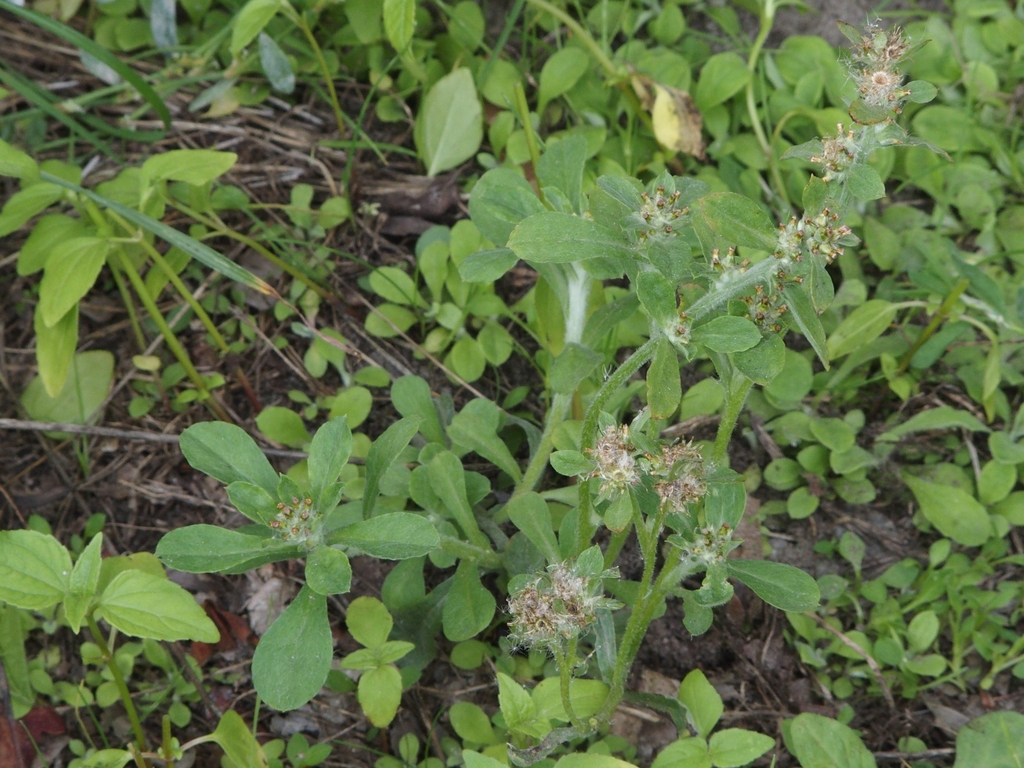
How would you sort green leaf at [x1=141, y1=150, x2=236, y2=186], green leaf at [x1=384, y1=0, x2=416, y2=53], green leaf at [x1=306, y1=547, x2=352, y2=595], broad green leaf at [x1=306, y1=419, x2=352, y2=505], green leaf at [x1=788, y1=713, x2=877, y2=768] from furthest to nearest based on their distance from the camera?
green leaf at [x1=141, y1=150, x2=236, y2=186] → green leaf at [x1=384, y1=0, x2=416, y2=53] → green leaf at [x1=788, y1=713, x2=877, y2=768] → broad green leaf at [x1=306, y1=419, x2=352, y2=505] → green leaf at [x1=306, y1=547, x2=352, y2=595]

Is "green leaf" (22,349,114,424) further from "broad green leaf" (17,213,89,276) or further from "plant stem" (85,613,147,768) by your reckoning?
"plant stem" (85,613,147,768)

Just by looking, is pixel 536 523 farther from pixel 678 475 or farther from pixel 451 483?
pixel 678 475

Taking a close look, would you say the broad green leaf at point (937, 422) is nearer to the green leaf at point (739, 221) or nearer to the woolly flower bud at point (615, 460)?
the green leaf at point (739, 221)

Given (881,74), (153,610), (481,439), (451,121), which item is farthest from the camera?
(451,121)

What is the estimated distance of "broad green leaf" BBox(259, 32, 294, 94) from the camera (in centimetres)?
286

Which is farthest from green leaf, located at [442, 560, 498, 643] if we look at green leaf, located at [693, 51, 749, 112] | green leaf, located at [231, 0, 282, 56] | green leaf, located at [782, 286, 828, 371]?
green leaf, located at [693, 51, 749, 112]

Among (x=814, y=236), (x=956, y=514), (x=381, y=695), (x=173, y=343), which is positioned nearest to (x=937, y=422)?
(x=956, y=514)

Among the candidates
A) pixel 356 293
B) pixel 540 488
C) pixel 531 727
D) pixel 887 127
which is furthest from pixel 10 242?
pixel 887 127

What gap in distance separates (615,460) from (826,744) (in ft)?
3.36

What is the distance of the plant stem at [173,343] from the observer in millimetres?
2406

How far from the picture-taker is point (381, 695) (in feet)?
6.52

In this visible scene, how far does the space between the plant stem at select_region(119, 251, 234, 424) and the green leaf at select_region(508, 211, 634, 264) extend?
1.15m

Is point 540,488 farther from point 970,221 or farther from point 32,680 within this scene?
point 970,221

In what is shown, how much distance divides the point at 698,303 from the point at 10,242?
2337mm
